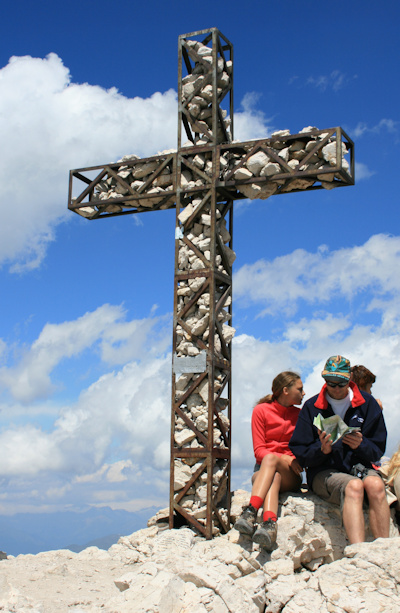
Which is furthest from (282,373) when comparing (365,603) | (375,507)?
(365,603)

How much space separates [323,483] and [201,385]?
2.00 m

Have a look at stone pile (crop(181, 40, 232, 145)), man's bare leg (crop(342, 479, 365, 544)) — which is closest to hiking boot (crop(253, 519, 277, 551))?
man's bare leg (crop(342, 479, 365, 544))

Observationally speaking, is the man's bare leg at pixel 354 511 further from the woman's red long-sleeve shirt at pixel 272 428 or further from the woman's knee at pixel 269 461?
the woman's red long-sleeve shirt at pixel 272 428

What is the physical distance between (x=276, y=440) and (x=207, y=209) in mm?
3080

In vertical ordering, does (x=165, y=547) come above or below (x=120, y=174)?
below

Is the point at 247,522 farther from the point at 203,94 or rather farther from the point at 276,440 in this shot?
the point at 203,94

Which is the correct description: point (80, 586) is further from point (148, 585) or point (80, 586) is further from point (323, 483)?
point (323, 483)

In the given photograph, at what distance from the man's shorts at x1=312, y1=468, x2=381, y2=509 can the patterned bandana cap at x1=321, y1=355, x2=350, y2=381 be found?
97 cm

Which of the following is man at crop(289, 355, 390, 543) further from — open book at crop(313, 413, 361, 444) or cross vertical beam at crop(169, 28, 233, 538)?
cross vertical beam at crop(169, 28, 233, 538)

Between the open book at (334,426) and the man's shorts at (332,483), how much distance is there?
0.38 metres

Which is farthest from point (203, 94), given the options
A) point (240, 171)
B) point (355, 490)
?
point (355, 490)

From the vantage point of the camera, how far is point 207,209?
28.8ft

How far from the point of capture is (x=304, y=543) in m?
6.93

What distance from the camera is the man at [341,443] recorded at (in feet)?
22.1
